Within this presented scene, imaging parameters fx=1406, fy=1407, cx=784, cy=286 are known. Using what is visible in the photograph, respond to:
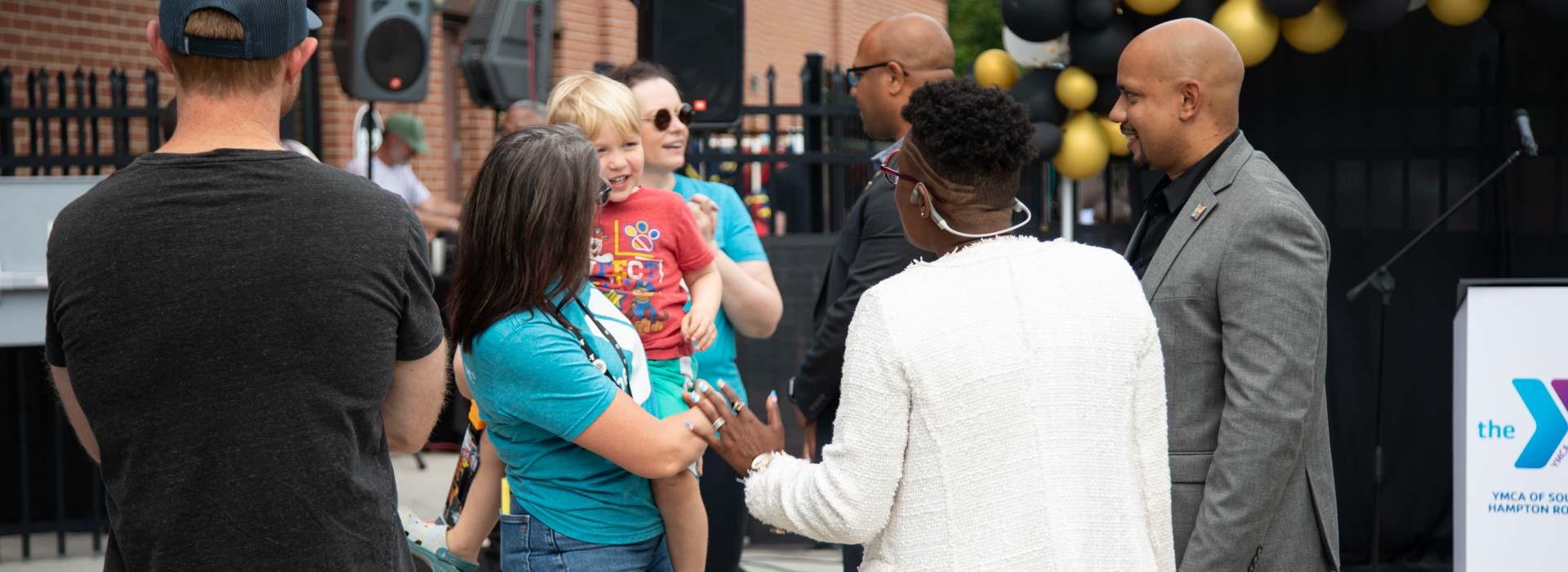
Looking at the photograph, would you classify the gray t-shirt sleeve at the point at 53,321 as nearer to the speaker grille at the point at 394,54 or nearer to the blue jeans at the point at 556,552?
the blue jeans at the point at 556,552

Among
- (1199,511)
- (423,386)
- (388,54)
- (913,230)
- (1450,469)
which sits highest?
Result: (388,54)

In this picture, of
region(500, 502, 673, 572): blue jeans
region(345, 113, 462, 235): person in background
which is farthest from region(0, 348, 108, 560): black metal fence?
region(500, 502, 673, 572): blue jeans

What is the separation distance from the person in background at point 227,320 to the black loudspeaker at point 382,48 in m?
5.84

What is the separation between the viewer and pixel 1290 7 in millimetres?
4625

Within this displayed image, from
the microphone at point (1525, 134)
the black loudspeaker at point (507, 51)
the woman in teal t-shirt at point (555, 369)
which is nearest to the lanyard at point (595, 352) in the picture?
the woman in teal t-shirt at point (555, 369)

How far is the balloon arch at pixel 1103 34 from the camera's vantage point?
4730 millimetres

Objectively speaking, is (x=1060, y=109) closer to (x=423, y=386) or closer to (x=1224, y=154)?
(x=1224, y=154)

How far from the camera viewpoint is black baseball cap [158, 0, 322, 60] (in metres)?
1.91

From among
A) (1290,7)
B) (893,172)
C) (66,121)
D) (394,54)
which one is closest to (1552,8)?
(1290,7)

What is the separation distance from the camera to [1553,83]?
5316 mm

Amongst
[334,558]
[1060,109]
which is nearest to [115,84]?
[1060,109]

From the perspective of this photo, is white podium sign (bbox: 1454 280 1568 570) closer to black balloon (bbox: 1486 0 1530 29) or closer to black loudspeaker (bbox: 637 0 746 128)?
black balloon (bbox: 1486 0 1530 29)

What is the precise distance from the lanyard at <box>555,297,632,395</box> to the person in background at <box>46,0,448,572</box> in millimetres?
570

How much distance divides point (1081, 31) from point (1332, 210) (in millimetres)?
1458
